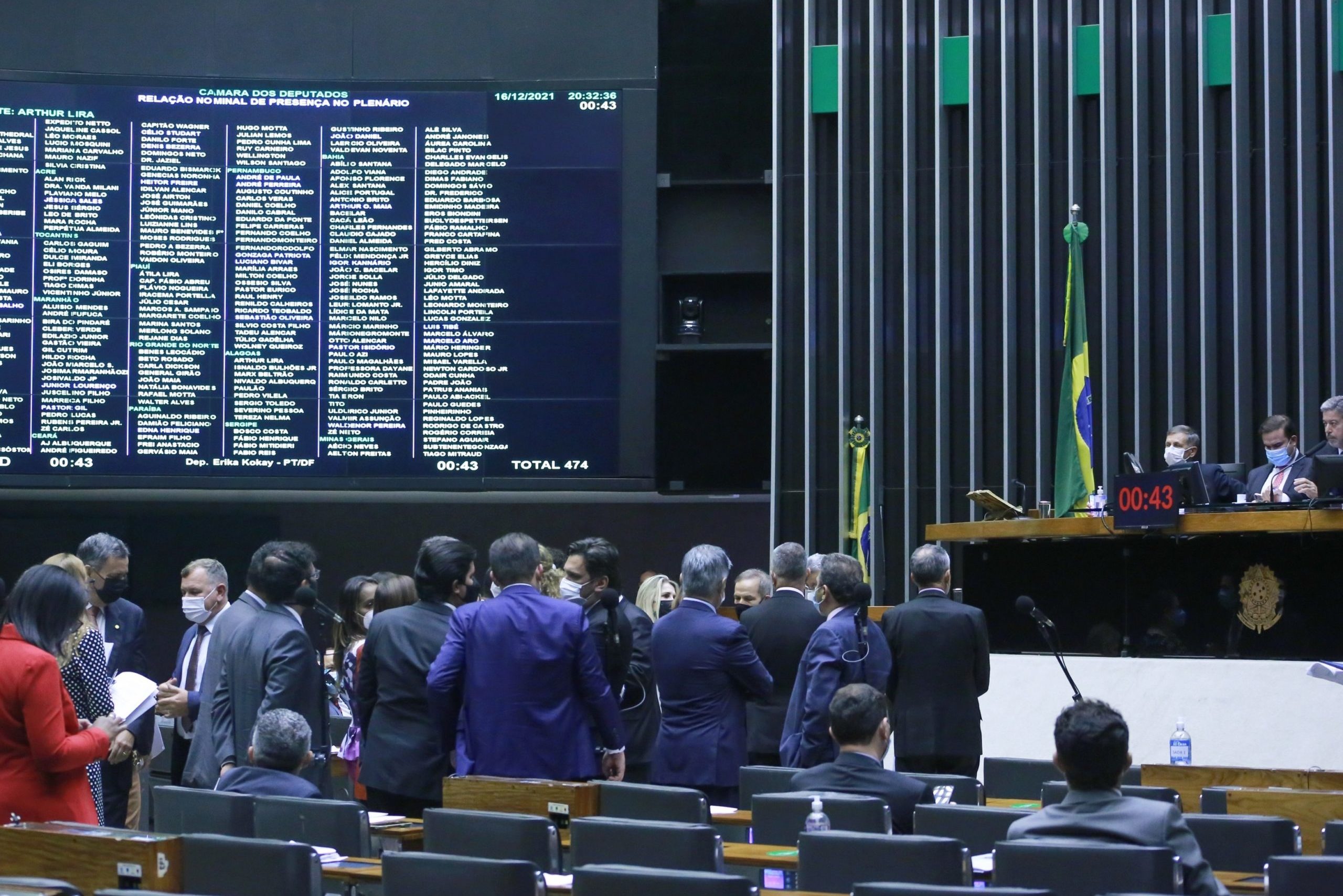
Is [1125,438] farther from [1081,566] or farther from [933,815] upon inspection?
[933,815]

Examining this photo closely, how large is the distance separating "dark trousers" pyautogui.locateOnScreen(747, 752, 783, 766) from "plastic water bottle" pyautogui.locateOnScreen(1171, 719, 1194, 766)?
1750 mm

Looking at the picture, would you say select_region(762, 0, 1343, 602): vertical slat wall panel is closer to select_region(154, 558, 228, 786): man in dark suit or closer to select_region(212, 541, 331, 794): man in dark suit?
select_region(154, 558, 228, 786): man in dark suit

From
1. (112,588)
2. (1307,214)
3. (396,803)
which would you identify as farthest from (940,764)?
(1307,214)

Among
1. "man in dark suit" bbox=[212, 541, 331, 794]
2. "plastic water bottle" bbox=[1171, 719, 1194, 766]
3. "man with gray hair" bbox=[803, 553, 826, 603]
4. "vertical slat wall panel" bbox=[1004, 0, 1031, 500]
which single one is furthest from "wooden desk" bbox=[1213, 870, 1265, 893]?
"vertical slat wall panel" bbox=[1004, 0, 1031, 500]

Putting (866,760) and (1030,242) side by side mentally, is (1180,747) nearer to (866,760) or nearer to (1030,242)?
(866,760)

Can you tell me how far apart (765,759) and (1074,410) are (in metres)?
3.61

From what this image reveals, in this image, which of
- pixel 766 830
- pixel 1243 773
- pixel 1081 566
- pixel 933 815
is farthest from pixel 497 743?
pixel 1081 566

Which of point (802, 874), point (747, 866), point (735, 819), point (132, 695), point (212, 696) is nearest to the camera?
point (802, 874)

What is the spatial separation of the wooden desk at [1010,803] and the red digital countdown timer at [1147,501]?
76.4 inches

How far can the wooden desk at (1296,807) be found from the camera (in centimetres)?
449

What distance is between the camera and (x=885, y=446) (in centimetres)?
1157

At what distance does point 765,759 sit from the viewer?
21.0 ft

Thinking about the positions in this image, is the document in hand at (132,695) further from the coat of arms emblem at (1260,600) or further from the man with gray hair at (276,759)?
the coat of arms emblem at (1260,600)

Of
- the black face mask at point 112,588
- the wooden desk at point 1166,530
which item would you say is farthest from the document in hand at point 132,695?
the wooden desk at point 1166,530
